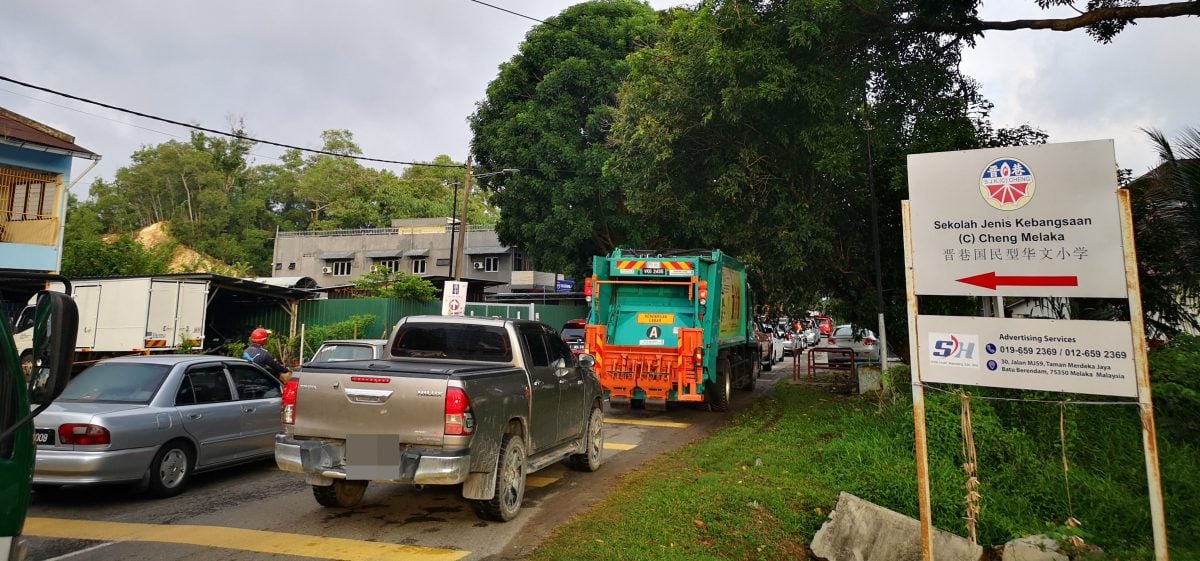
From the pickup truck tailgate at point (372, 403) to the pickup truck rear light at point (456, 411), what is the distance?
4 centimetres

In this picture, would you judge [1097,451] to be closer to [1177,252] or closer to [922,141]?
[1177,252]

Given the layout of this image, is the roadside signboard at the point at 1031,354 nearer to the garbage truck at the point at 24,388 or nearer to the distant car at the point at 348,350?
the garbage truck at the point at 24,388

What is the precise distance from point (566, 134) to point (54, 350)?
85.5 feet

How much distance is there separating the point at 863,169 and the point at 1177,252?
488 centimetres

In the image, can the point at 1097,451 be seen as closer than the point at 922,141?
Yes

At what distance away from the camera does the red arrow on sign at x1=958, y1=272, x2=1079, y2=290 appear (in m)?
4.45

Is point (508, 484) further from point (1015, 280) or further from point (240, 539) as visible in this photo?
point (1015, 280)

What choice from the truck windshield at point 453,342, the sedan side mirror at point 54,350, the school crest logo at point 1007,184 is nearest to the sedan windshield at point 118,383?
the truck windshield at point 453,342

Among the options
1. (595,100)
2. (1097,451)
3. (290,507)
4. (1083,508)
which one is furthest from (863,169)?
(595,100)

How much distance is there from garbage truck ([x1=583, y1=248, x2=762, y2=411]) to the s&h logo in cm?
681

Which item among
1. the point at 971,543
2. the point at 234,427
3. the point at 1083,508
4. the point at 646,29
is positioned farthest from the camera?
the point at 646,29

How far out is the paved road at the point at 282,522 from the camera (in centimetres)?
521

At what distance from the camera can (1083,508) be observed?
5691 millimetres

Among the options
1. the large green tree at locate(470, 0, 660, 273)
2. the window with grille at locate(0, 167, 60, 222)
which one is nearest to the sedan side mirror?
the window with grille at locate(0, 167, 60, 222)
